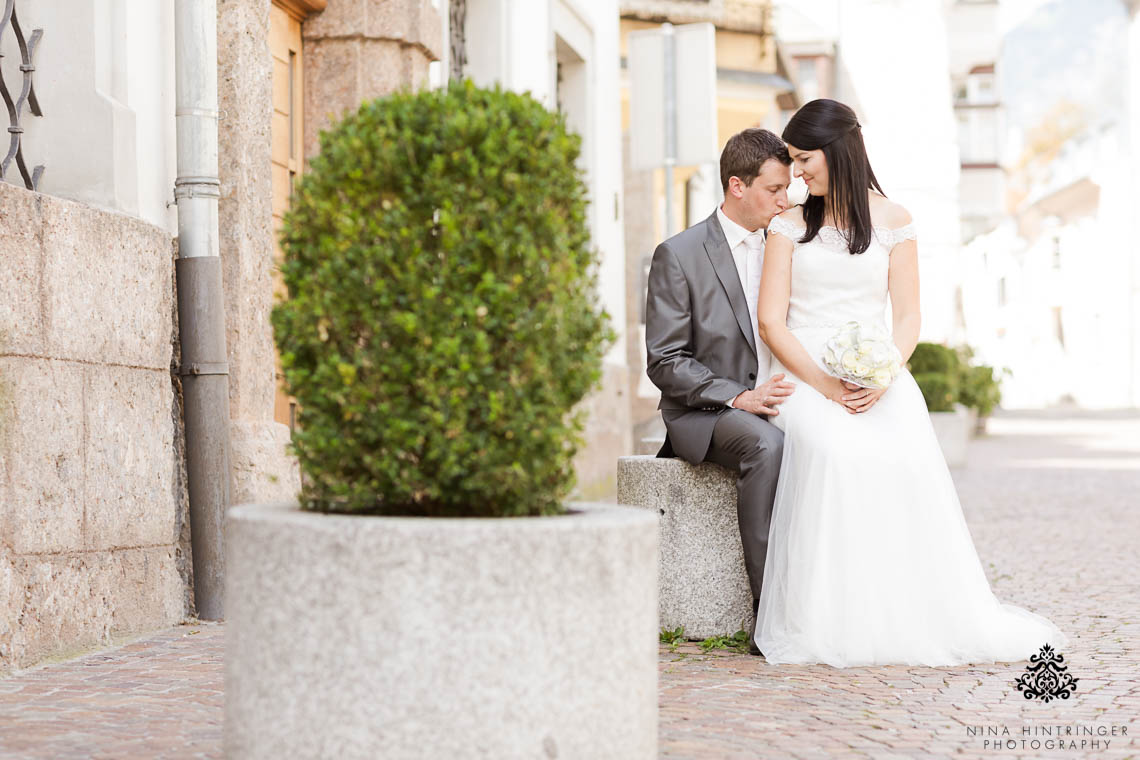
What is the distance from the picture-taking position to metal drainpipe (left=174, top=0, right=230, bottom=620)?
19.7 feet

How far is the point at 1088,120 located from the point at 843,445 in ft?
230

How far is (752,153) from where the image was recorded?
18.9ft

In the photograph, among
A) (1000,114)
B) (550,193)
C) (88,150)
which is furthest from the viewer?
(1000,114)

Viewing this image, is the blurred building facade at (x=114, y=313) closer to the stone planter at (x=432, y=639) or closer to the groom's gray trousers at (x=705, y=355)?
the groom's gray trousers at (x=705, y=355)

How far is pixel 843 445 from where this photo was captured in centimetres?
535

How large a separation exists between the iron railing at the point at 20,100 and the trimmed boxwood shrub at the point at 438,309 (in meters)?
2.69

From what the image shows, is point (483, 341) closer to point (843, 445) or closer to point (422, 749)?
point (422, 749)

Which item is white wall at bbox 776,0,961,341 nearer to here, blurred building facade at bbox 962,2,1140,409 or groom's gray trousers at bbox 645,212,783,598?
blurred building facade at bbox 962,2,1140,409

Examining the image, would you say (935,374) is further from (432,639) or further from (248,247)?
(432,639)

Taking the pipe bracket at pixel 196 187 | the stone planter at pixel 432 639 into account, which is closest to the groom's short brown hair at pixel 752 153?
the pipe bracket at pixel 196 187

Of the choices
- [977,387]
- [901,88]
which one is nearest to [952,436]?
[977,387]

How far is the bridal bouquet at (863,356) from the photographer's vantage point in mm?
5348

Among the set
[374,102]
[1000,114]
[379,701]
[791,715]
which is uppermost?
[1000,114]

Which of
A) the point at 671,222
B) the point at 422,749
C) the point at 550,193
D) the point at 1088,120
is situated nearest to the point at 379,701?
the point at 422,749
